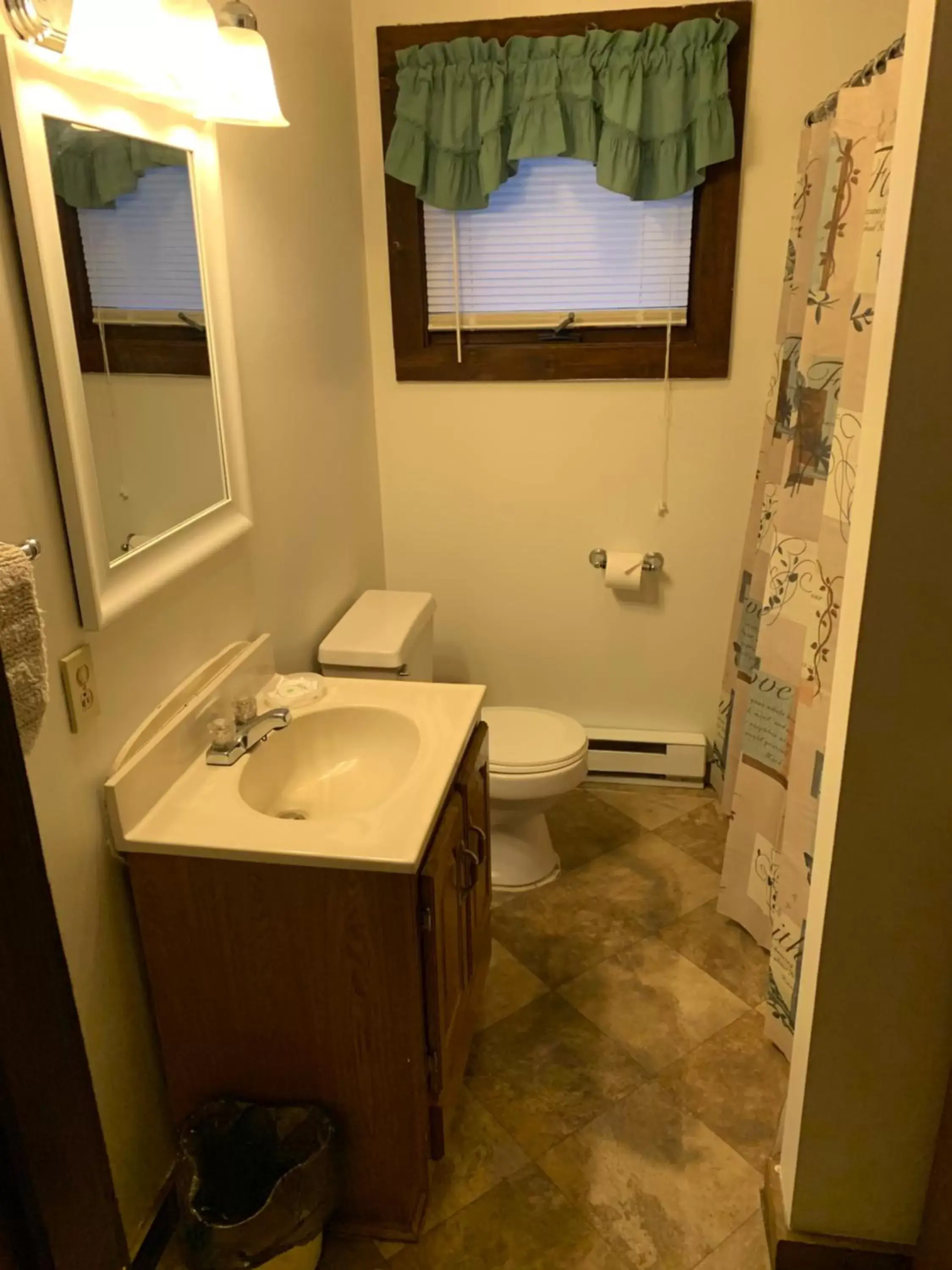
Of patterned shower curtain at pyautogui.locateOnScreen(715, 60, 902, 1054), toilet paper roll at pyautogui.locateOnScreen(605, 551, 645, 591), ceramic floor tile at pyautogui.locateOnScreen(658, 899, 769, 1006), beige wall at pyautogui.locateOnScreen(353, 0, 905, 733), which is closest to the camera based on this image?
patterned shower curtain at pyautogui.locateOnScreen(715, 60, 902, 1054)

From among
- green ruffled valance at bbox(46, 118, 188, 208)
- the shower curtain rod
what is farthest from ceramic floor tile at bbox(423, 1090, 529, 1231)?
the shower curtain rod

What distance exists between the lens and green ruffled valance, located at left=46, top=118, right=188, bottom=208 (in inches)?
49.8

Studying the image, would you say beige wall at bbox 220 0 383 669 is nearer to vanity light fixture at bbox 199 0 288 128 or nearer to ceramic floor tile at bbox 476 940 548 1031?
vanity light fixture at bbox 199 0 288 128

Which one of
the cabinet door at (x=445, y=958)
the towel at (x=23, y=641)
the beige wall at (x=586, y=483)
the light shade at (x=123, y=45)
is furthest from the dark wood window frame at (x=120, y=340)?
the beige wall at (x=586, y=483)

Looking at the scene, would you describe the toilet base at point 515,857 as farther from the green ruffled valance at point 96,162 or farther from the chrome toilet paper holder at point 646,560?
the green ruffled valance at point 96,162

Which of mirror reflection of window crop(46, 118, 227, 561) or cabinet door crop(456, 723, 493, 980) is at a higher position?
mirror reflection of window crop(46, 118, 227, 561)

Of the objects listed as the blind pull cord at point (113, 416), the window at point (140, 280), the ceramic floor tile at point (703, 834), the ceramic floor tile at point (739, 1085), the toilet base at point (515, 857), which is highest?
the window at point (140, 280)

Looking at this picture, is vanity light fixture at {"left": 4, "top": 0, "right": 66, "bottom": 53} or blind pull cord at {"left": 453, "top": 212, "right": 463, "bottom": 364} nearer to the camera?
vanity light fixture at {"left": 4, "top": 0, "right": 66, "bottom": 53}

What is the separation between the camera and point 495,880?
2.56m

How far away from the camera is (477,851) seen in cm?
185

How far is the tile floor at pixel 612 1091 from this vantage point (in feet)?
5.37

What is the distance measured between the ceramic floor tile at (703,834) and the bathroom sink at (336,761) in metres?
1.22

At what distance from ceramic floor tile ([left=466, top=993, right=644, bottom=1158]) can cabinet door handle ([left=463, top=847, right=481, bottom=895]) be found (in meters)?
0.46

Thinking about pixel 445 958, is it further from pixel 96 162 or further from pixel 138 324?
pixel 96 162
